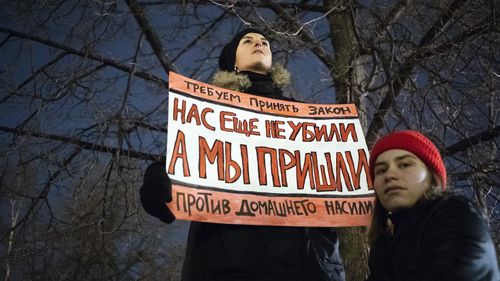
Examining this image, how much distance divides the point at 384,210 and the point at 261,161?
1.89 feet

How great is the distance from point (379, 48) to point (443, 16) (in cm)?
56

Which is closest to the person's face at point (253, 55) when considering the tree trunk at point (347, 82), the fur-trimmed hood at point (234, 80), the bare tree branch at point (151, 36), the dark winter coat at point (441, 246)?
the fur-trimmed hood at point (234, 80)

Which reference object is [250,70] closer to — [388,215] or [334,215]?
[334,215]

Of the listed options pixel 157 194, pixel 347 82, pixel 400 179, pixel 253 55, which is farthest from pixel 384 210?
pixel 347 82

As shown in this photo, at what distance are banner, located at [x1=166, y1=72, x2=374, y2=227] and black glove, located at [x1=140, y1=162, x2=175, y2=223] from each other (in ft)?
0.12

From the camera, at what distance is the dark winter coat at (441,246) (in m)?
1.18

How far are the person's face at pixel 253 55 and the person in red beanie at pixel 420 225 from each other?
80 cm

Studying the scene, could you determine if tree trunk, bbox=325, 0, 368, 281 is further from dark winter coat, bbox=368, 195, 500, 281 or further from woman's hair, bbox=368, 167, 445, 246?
dark winter coat, bbox=368, 195, 500, 281

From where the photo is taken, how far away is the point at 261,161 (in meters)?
2.05

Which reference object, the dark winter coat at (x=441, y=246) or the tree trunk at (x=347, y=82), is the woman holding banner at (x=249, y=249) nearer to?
the dark winter coat at (x=441, y=246)

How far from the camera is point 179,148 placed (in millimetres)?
1896

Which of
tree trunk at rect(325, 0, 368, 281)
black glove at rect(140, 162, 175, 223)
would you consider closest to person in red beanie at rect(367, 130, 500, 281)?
black glove at rect(140, 162, 175, 223)

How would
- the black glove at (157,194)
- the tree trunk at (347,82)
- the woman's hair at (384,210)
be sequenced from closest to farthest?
the woman's hair at (384,210) → the black glove at (157,194) → the tree trunk at (347,82)

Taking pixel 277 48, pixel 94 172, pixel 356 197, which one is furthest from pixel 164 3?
pixel 356 197
